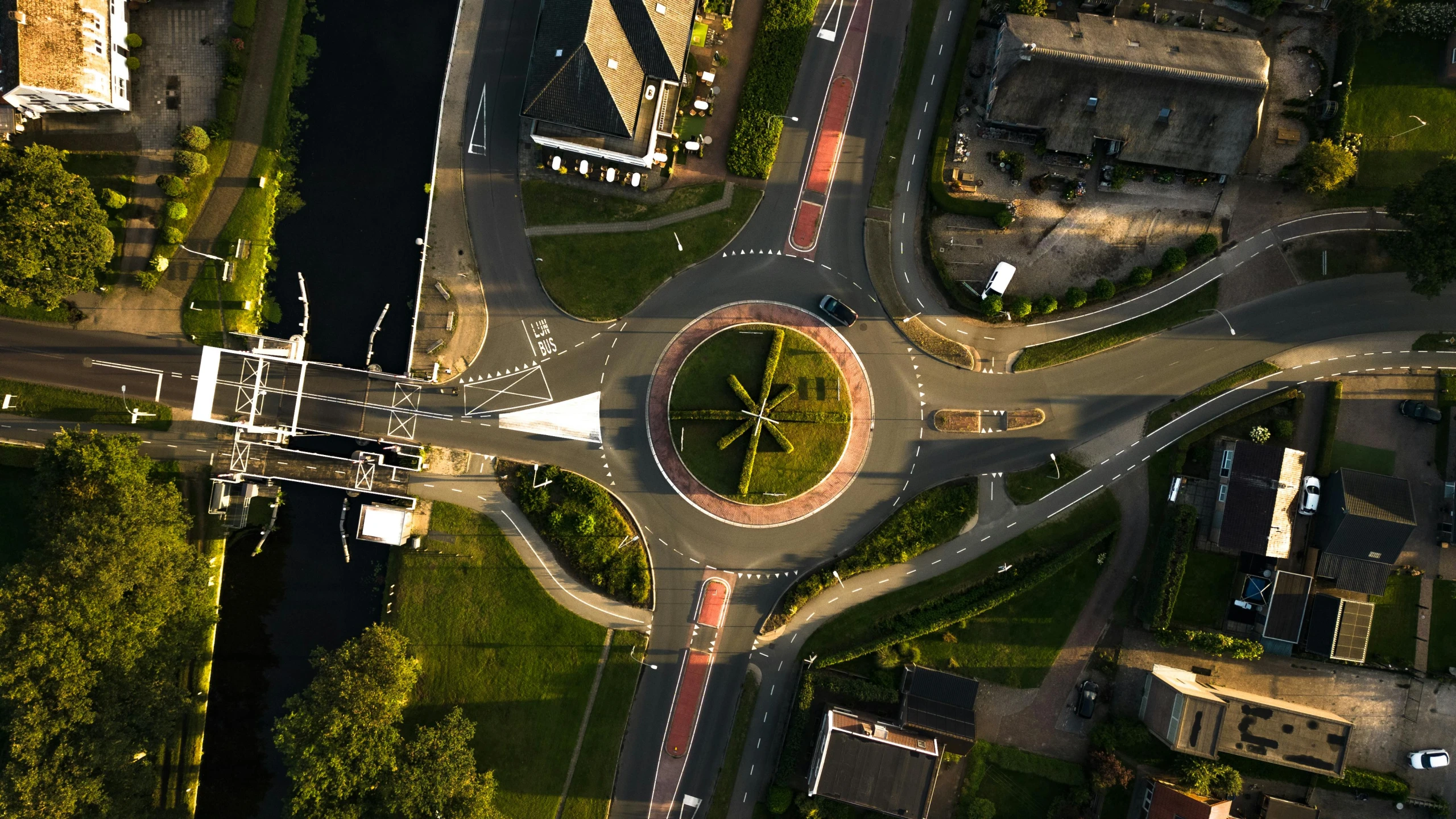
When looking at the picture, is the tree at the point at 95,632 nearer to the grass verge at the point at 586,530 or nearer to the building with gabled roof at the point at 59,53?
the grass verge at the point at 586,530

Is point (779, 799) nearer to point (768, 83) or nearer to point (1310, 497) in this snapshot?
point (1310, 497)

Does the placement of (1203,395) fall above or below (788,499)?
above

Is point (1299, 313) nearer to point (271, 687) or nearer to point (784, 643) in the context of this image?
point (784, 643)

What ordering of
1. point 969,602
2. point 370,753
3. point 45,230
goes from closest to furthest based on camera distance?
point 370,753 < point 45,230 < point 969,602

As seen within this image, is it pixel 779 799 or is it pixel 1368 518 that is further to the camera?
pixel 779 799

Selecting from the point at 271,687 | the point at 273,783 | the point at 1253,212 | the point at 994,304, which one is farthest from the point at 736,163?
the point at 273,783

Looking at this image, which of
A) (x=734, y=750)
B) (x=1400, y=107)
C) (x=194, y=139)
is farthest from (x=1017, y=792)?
(x=194, y=139)

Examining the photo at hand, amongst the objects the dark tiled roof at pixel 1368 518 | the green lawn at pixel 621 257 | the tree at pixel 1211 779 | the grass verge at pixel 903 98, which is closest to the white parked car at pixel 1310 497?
the dark tiled roof at pixel 1368 518

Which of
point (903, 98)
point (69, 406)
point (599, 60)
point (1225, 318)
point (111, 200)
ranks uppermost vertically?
point (903, 98)
